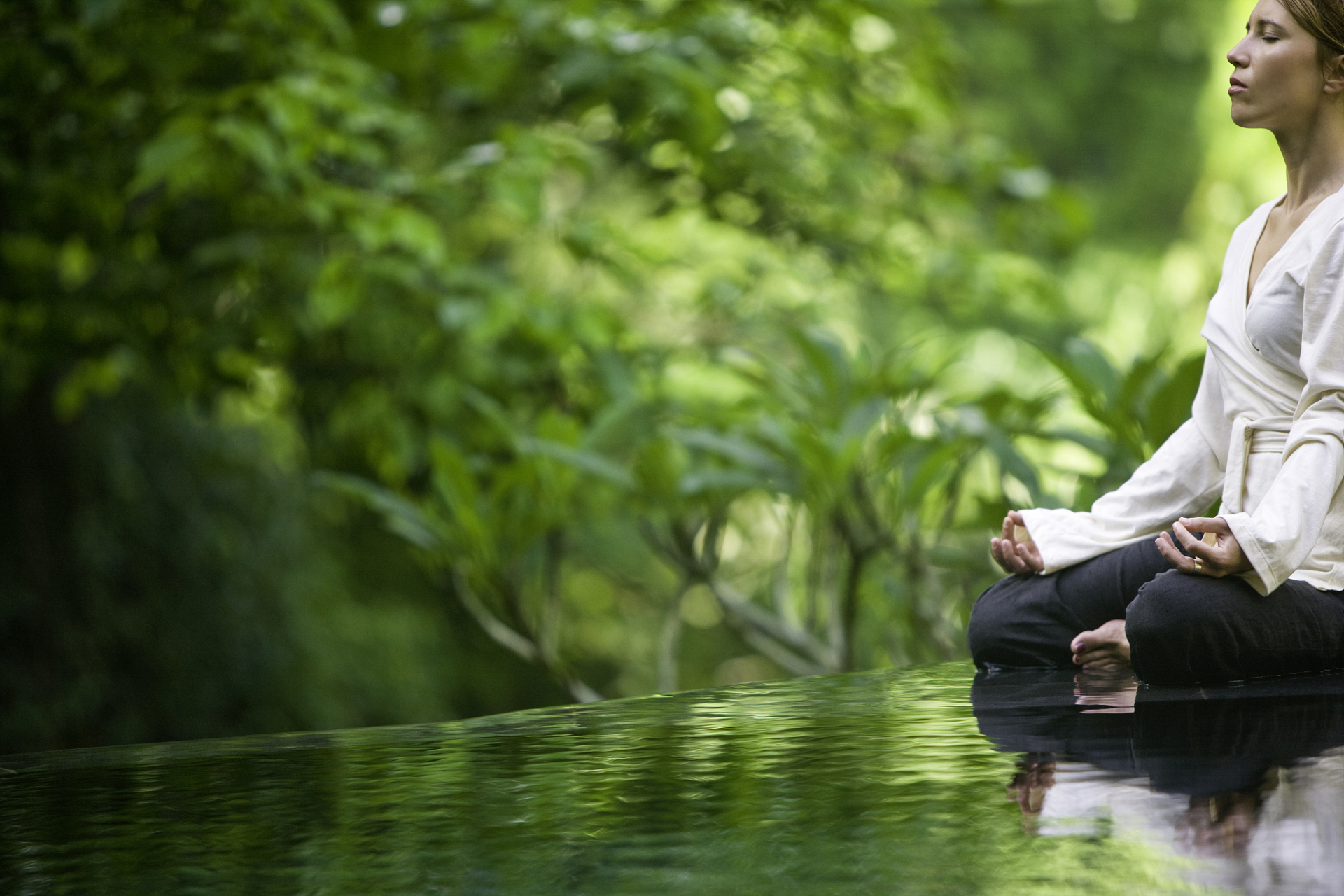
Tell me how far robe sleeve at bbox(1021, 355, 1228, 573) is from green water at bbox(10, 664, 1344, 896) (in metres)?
0.27

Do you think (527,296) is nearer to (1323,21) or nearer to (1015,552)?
(1015,552)

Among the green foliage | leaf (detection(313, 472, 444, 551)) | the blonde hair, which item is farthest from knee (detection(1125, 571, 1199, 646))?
leaf (detection(313, 472, 444, 551))

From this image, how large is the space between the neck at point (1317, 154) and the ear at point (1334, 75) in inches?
1.1

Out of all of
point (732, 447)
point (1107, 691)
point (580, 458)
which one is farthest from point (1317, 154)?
point (580, 458)

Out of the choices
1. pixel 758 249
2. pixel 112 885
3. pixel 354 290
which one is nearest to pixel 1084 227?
pixel 758 249

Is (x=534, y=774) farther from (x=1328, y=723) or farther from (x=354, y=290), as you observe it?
(x=354, y=290)

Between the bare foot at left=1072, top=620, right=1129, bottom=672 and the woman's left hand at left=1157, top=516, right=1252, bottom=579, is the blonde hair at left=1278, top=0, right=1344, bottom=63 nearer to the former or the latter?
the woman's left hand at left=1157, top=516, right=1252, bottom=579

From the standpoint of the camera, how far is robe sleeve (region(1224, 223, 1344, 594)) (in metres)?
1.46

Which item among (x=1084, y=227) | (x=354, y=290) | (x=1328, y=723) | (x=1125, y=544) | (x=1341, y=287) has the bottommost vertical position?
(x=1328, y=723)

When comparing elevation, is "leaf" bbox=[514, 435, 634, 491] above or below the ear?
below

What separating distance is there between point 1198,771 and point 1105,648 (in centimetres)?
70

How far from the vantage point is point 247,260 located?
3113 mm

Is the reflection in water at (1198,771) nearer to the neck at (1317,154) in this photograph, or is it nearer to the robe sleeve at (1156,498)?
the robe sleeve at (1156,498)

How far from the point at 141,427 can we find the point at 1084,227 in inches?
114
